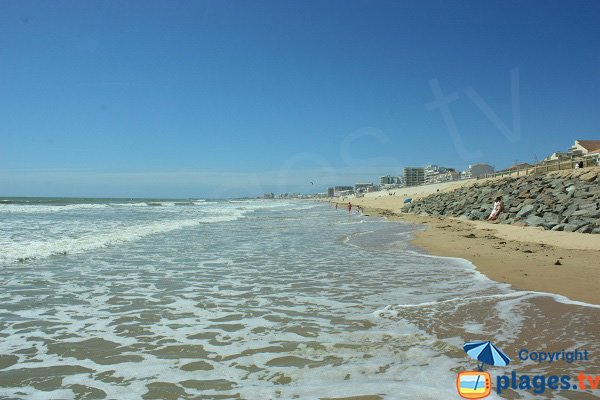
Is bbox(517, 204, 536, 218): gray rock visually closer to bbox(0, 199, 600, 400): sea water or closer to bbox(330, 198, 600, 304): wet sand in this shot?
bbox(330, 198, 600, 304): wet sand

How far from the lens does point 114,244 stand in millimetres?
14742

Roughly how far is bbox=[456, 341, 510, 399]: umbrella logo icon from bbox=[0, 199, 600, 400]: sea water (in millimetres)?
93

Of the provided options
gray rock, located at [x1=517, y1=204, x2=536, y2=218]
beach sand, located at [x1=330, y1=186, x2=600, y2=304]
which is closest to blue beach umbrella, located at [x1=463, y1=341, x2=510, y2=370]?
beach sand, located at [x1=330, y1=186, x2=600, y2=304]

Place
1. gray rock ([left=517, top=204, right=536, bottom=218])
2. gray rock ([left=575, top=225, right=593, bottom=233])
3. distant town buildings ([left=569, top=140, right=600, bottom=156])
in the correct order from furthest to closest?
distant town buildings ([left=569, top=140, right=600, bottom=156]) → gray rock ([left=517, top=204, right=536, bottom=218]) → gray rock ([left=575, top=225, right=593, bottom=233])

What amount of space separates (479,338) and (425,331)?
1.91 feet

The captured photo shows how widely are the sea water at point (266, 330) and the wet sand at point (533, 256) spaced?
0.62 m

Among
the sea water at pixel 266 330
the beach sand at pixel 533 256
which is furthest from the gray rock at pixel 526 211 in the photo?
the sea water at pixel 266 330

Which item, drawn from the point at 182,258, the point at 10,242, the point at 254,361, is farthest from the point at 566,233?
the point at 10,242

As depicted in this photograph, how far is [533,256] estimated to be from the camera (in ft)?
34.1

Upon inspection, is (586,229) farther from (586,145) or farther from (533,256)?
(586,145)

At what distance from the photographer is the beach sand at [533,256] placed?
7062 mm

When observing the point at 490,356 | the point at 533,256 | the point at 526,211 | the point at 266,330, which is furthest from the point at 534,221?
the point at 266,330

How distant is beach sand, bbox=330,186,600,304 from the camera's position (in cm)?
706

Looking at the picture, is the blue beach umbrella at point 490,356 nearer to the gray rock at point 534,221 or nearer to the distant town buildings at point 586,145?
the gray rock at point 534,221
